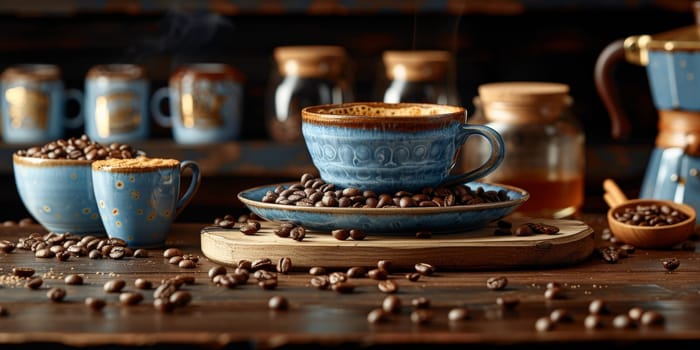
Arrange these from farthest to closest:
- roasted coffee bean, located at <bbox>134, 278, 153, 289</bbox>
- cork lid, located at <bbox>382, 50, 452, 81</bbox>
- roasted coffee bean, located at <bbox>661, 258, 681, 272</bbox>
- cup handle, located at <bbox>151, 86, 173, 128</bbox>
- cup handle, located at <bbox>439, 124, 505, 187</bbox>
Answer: cup handle, located at <bbox>151, 86, 173, 128</bbox>
cork lid, located at <bbox>382, 50, 452, 81</bbox>
cup handle, located at <bbox>439, 124, 505, 187</bbox>
roasted coffee bean, located at <bbox>661, 258, 681, 272</bbox>
roasted coffee bean, located at <bbox>134, 278, 153, 289</bbox>

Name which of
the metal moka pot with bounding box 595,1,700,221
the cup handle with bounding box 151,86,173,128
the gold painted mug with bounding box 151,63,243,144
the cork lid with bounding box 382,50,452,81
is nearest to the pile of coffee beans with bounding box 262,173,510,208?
the metal moka pot with bounding box 595,1,700,221

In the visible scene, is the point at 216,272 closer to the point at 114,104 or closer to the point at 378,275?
the point at 378,275

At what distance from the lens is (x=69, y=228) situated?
156 cm

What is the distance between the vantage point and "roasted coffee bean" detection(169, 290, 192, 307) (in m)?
1.16

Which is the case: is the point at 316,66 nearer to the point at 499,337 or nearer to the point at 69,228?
the point at 69,228

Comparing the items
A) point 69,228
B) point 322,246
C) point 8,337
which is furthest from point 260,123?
point 8,337

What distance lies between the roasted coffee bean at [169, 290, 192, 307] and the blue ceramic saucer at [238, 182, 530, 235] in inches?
10.3

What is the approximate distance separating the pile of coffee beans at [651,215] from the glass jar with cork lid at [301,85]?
54.2 inches

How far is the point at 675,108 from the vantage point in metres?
1.96

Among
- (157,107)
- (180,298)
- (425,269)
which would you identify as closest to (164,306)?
(180,298)

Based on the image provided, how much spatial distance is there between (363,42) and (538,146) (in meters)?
1.45

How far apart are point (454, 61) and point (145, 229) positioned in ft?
5.85

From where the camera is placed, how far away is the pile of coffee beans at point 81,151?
1539 millimetres

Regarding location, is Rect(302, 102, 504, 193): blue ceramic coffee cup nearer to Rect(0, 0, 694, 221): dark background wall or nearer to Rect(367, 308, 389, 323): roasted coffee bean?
Rect(367, 308, 389, 323): roasted coffee bean
